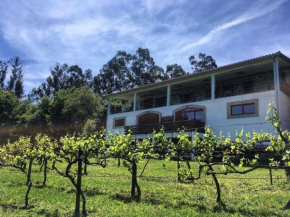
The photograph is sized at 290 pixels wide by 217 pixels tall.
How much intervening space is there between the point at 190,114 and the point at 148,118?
15.8 ft

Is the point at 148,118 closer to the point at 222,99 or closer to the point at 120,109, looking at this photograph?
the point at 120,109

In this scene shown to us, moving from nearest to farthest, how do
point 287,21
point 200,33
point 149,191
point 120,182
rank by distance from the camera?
point 149,191
point 120,182
point 287,21
point 200,33

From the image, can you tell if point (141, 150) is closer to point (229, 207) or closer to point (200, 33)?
point (229, 207)

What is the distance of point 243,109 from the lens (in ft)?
59.8

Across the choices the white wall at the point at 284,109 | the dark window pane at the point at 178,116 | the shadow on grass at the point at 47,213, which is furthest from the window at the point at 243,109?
the shadow on grass at the point at 47,213

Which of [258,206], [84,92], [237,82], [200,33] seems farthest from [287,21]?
[84,92]

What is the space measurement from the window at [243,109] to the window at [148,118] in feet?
24.6

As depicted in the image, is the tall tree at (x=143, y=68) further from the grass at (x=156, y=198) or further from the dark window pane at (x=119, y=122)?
the grass at (x=156, y=198)

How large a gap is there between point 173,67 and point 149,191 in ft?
133

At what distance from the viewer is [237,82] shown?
2117 centimetres

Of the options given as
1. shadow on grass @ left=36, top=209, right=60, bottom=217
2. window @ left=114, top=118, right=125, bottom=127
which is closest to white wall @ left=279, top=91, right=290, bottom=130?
window @ left=114, top=118, right=125, bottom=127

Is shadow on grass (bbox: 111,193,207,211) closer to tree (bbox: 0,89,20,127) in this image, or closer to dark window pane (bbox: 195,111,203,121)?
dark window pane (bbox: 195,111,203,121)

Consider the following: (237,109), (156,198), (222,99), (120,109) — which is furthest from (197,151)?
(120,109)

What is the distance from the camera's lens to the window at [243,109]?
17.8 metres
